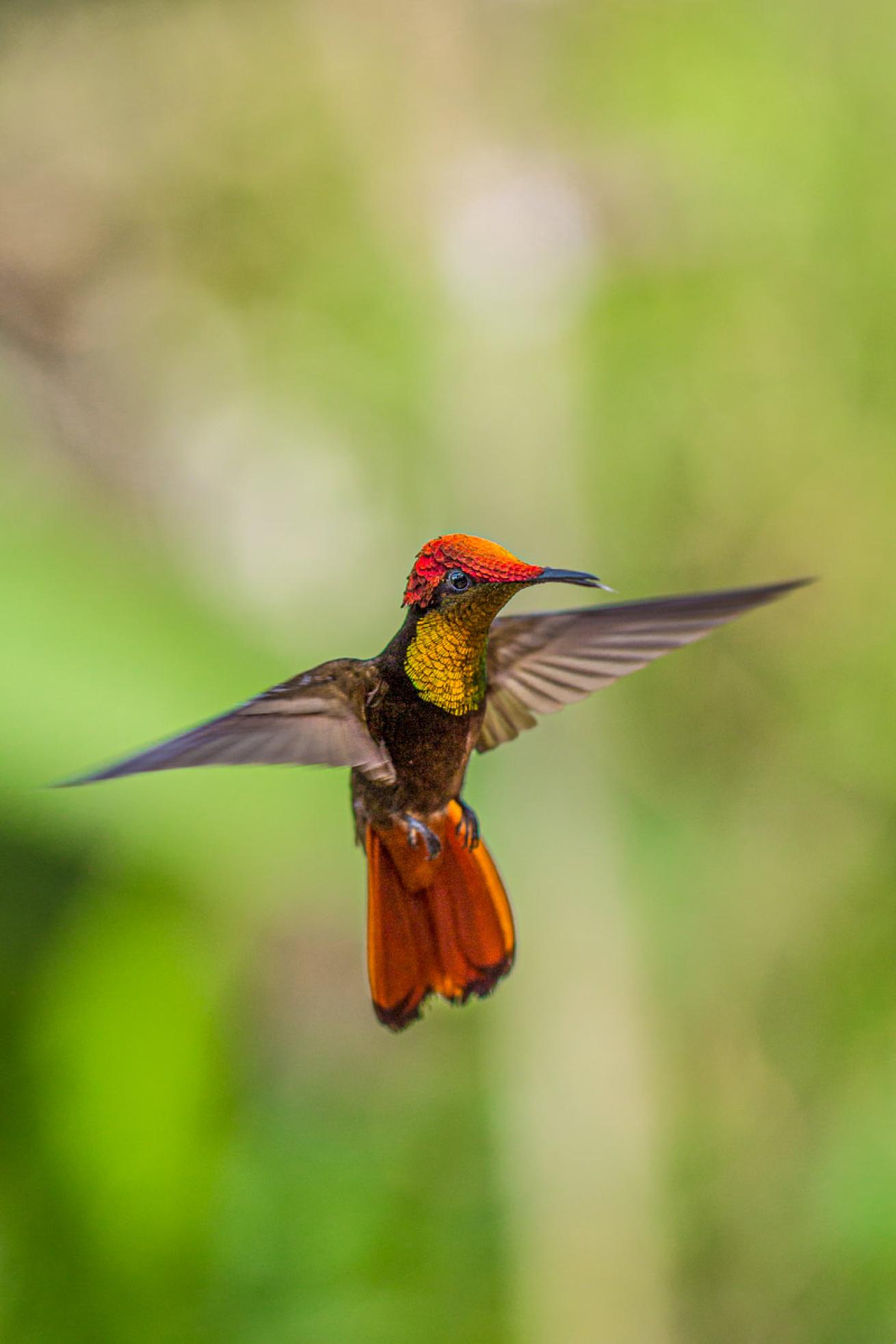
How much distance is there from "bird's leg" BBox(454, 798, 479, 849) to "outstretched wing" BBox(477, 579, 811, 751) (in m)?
0.05

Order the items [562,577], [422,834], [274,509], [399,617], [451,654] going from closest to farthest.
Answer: [562,577] → [451,654] → [422,834] → [399,617] → [274,509]

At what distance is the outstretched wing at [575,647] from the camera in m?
0.67

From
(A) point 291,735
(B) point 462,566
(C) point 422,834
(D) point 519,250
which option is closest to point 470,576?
(B) point 462,566

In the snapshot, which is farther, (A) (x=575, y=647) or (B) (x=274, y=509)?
(B) (x=274, y=509)

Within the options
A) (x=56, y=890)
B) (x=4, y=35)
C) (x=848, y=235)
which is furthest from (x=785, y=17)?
(x=56, y=890)

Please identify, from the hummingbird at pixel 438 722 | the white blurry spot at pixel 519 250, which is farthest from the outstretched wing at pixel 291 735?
the white blurry spot at pixel 519 250

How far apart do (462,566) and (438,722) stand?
0.12 meters

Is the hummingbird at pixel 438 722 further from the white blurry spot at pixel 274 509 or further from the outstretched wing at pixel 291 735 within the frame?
the white blurry spot at pixel 274 509

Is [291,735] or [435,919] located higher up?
[291,735]

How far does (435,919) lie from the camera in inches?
32.3

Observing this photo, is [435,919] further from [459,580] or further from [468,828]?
[459,580]

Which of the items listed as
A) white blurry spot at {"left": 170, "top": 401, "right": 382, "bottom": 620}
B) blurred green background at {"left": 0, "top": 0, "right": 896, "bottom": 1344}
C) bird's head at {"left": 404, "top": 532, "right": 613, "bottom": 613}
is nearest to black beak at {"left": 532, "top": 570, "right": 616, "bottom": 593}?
bird's head at {"left": 404, "top": 532, "right": 613, "bottom": 613}

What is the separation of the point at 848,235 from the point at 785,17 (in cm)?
61

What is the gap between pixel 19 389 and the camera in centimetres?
290
